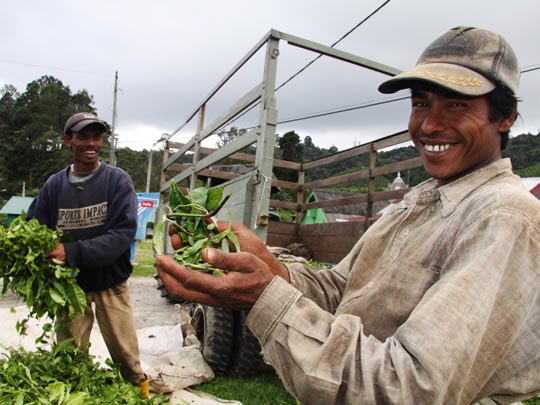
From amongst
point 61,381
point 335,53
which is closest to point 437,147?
point 61,381

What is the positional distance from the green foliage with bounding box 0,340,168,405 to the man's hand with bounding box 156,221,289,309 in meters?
1.33

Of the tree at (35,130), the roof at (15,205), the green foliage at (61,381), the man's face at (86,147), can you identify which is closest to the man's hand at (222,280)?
the green foliage at (61,381)

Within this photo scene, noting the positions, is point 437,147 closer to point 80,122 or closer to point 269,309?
point 269,309

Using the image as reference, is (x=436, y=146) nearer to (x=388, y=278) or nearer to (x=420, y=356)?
(x=388, y=278)

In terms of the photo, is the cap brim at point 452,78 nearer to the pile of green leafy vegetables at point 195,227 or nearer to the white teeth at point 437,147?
the white teeth at point 437,147

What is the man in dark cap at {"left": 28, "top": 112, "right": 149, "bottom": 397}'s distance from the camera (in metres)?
3.21

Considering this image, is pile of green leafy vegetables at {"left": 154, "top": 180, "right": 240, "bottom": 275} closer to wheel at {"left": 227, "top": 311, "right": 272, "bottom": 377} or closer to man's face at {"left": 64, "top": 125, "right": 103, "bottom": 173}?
man's face at {"left": 64, "top": 125, "right": 103, "bottom": 173}

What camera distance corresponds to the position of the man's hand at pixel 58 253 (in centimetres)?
279

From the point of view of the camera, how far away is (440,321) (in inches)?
35.2

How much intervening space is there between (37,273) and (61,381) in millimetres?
713

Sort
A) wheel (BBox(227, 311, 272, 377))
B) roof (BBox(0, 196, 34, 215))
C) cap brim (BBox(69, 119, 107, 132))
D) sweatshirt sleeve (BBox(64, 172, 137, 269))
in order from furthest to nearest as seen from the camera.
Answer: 1. roof (BBox(0, 196, 34, 215))
2. wheel (BBox(227, 311, 272, 377))
3. cap brim (BBox(69, 119, 107, 132))
4. sweatshirt sleeve (BBox(64, 172, 137, 269))

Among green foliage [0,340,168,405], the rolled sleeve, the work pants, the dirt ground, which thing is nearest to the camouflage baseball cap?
the rolled sleeve

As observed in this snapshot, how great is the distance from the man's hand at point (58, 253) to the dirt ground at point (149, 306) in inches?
118

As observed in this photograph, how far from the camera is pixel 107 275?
10.7ft
